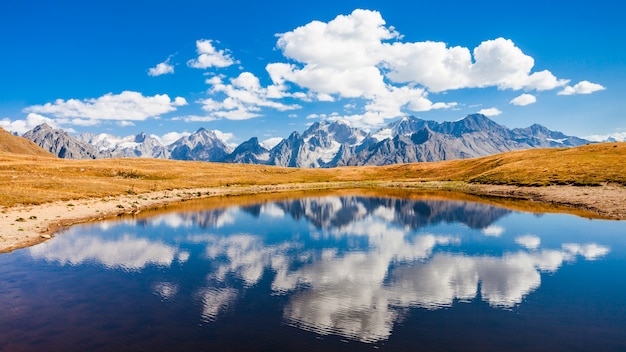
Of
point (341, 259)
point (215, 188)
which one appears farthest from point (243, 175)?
point (341, 259)

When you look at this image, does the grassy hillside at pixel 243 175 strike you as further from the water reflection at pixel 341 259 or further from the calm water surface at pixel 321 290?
the calm water surface at pixel 321 290

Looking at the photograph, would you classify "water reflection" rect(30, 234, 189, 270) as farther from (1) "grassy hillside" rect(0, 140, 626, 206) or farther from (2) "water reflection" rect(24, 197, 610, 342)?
(1) "grassy hillside" rect(0, 140, 626, 206)

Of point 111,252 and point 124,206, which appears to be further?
point 124,206

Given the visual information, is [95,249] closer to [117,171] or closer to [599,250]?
[599,250]

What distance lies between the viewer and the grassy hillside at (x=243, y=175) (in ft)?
271

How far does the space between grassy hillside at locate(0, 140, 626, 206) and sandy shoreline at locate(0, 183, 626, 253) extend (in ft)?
17.3

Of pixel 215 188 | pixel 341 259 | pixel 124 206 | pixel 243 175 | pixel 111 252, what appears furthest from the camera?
pixel 243 175

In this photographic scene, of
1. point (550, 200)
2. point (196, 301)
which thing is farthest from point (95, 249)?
point (550, 200)

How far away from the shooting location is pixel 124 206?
72812 millimetres

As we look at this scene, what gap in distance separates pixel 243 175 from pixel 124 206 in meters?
88.7

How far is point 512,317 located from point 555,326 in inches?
85.0

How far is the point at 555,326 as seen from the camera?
1997 cm

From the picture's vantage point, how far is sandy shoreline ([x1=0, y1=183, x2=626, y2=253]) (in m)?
44.7

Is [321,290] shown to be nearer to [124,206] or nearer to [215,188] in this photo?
[124,206]
